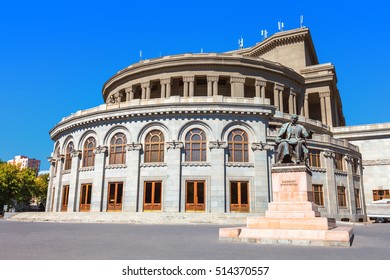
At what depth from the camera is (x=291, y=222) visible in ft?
41.4

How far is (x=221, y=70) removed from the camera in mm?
44469

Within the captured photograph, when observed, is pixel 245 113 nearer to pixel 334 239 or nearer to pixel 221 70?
pixel 221 70

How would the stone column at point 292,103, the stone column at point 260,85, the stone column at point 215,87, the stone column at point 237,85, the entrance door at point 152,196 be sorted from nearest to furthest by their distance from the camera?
the entrance door at point 152,196 → the stone column at point 215,87 → the stone column at point 237,85 → the stone column at point 260,85 → the stone column at point 292,103

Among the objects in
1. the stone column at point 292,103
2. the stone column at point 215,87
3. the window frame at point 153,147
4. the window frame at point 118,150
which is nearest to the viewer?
the window frame at point 153,147

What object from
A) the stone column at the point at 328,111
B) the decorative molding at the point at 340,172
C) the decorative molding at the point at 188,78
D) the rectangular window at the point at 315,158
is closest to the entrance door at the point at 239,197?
the rectangular window at the point at 315,158

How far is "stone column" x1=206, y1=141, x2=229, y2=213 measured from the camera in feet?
91.1

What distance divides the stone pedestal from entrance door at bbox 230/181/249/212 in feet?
47.5

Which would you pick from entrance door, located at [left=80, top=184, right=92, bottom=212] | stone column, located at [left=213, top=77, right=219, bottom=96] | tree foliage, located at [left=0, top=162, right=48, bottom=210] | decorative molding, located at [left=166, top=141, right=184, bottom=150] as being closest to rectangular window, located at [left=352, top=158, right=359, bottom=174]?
stone column, located at [left=213, top=77, right=219, bottom=96]

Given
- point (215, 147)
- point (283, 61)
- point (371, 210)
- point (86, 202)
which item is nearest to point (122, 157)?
point (86, 202)

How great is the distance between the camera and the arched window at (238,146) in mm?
29359

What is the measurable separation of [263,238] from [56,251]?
6.86m

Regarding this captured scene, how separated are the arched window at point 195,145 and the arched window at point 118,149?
6.27 meters

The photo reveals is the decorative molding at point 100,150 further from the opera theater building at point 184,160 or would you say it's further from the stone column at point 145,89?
the stone column at point 145,89

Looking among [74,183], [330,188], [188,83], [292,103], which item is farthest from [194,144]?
[292,103]
